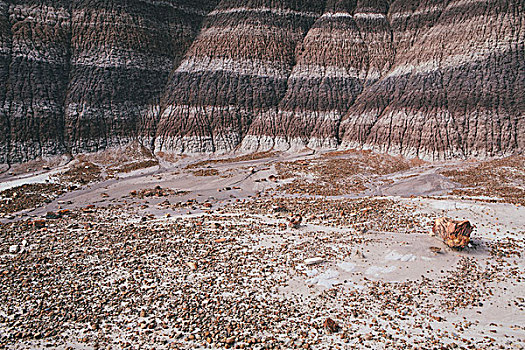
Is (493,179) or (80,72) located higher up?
(80,72)

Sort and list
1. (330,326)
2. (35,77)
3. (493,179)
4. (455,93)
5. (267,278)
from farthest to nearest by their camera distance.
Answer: (35,77), (455,93), (493,179), (267,278), (330,326)

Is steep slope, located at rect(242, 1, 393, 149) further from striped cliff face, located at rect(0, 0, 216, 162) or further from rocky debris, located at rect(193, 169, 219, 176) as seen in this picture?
striped cliff face, located at rect(0, 0, 216, 162)

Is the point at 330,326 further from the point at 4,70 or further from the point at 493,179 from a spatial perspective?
the point at 4,70

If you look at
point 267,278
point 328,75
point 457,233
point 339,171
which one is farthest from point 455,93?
point 267,278

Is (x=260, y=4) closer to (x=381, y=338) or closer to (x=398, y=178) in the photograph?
(x=398, y=178)

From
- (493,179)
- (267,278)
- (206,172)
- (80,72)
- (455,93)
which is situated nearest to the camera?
(267,278)

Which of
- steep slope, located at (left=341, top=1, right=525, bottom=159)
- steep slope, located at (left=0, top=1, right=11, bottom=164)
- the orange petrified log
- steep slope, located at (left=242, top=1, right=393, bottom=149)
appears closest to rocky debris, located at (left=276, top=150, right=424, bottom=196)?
steep slope, located at (left=341, top=1, right=525, bottom=159)

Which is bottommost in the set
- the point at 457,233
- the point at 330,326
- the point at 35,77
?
the point at 330,326

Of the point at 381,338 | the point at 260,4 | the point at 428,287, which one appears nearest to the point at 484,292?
the point at 428,287
